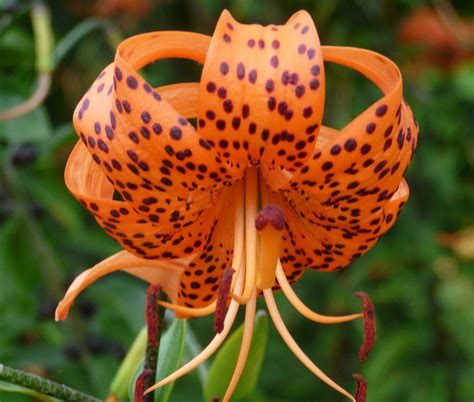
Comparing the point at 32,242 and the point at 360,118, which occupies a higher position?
the point at 360,118

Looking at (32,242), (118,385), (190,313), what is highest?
(190,313)

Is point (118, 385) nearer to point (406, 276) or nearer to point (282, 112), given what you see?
point (282, 112)

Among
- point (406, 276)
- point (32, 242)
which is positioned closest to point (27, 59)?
point (32, 242)

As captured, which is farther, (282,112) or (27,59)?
(27,59)

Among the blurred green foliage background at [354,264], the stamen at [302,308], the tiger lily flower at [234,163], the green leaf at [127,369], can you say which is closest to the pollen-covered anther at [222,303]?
the tiger lily flower at [234,163]

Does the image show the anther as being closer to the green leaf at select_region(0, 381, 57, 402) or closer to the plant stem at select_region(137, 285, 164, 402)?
the plant stem at select_region(137, 285, 164, 402)

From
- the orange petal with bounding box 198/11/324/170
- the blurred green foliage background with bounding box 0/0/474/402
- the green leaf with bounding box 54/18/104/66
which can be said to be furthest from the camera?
the blurred green foliage background with bounding box 0/0/474/402

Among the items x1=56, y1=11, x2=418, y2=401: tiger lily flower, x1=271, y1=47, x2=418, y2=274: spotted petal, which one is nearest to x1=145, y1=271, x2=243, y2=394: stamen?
x1=56, y1=11, x2=418, y2=401: tiger lily flower
